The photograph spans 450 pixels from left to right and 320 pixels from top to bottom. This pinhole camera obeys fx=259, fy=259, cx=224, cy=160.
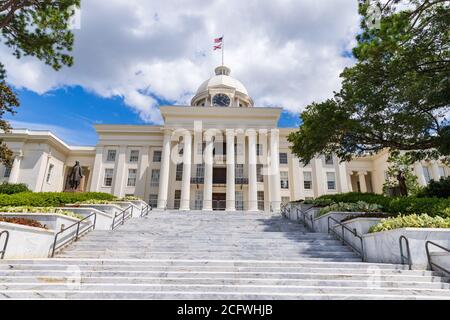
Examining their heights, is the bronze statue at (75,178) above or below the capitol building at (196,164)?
below

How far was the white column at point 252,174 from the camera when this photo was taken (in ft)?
88.6

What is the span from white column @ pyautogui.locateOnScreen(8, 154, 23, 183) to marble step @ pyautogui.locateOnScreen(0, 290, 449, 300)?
104 ft

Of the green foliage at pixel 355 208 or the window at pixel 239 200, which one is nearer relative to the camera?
the green foliage at pixel 355 208

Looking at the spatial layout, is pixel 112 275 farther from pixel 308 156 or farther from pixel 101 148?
pixel 101 148

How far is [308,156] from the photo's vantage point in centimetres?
1560

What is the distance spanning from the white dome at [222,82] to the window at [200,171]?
570 inches

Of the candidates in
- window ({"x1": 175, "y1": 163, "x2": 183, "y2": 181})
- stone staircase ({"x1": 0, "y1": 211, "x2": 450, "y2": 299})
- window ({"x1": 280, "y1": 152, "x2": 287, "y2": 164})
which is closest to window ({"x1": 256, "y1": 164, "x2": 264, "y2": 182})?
window ({"x1": 280, "y1": 152, "x2": 287, "y2": 164})

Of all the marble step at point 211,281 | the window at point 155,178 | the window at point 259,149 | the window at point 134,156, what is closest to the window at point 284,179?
the window at point 259,149

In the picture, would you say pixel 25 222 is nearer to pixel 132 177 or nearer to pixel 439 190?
pixel 439 190

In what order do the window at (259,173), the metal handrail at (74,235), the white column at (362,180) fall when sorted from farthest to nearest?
the white column at (362,180) → the window at (259,173) → the metal handrail at (74,235)

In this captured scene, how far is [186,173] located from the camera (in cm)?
2827

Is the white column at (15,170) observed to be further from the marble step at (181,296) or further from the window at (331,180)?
the window at (331,180)

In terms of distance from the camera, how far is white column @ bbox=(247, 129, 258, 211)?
88.6 ft
